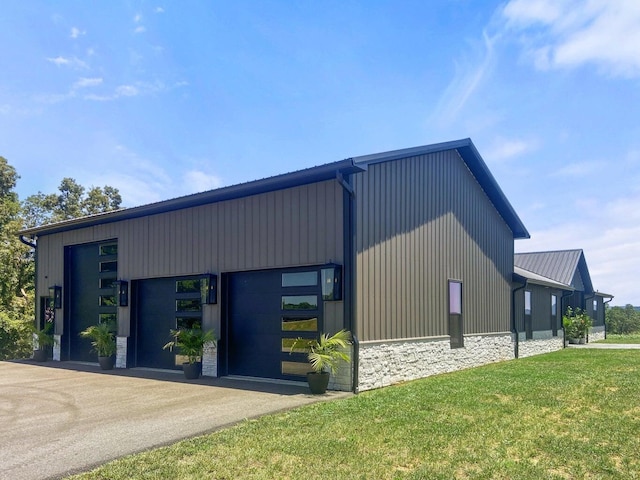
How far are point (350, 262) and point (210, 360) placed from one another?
13.8 feet

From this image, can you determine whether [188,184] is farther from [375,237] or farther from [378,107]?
[375,237]

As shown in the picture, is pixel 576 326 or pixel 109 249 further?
pixel 576 326

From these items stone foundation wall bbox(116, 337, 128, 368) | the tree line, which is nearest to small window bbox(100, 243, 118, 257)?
stone foundation wall bbox(116, 337, 128, 368)

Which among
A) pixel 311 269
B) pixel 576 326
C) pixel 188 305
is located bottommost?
pixel 576 326

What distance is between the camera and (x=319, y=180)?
370 inches

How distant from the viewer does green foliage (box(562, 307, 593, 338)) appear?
22.2 metres

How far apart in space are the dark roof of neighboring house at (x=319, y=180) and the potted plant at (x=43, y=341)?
304cm

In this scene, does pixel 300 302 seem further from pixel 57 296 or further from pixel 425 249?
pixel 57 296

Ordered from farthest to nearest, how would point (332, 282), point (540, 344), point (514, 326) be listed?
point (540, 344) < point (514, 326) < point (332, 282)

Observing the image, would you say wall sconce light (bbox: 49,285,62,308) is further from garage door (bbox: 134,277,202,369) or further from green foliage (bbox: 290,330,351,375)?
green foliage (bbox: 290,330,351,375)

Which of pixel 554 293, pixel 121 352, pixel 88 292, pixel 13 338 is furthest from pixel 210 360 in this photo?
pixel 554 293

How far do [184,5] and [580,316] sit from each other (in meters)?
21.6

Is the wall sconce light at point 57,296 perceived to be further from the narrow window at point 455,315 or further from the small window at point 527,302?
the small window at point 527,302

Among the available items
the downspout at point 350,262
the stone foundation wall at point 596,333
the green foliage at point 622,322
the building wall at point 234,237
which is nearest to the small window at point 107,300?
the building wall at point 234,237
